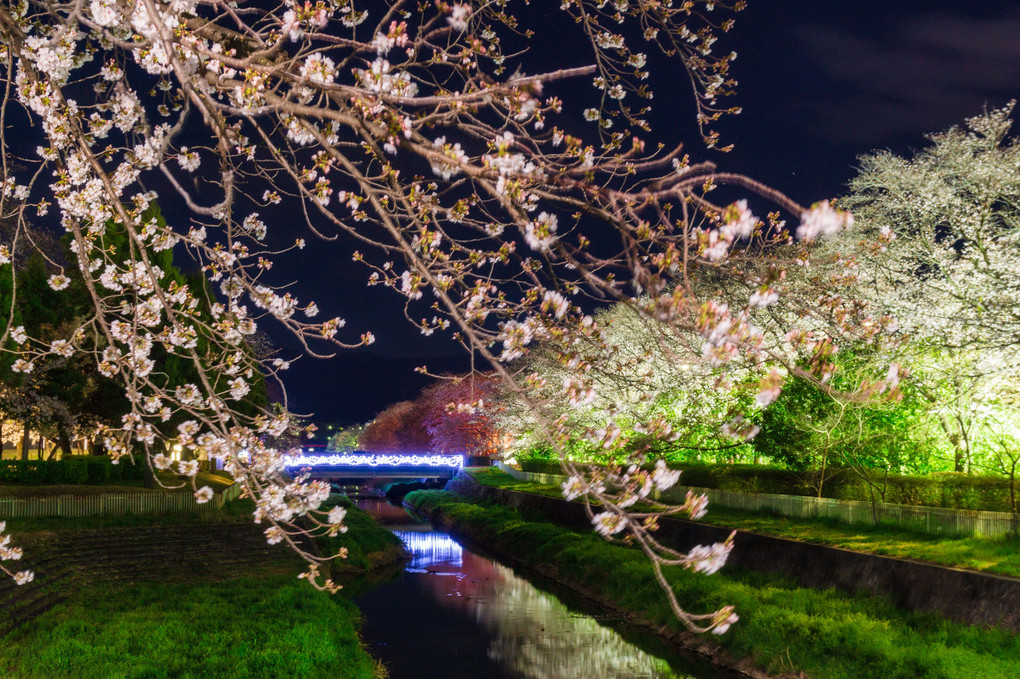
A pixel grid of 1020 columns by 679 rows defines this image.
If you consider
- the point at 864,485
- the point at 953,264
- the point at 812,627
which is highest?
the point at 953,264

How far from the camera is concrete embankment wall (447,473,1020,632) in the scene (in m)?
11.8

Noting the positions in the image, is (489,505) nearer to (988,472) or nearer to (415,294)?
(988,472)

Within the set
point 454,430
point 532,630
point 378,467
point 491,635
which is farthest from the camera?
point 454,430

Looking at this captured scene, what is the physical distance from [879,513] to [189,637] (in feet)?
45.4

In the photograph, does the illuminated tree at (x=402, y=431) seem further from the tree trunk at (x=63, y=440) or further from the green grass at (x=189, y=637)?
the green grass at (x=189, y=637)

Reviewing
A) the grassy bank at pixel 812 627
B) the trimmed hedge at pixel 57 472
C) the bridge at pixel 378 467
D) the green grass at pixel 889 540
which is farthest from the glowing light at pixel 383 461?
the green grass at pixel 889 540

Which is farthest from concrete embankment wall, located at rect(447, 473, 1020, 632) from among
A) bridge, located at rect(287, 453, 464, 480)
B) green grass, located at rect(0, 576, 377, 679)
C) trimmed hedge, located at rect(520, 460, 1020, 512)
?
bridge, located at rect(287, 453, 464, 480)

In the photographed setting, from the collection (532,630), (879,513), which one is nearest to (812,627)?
(879,513)

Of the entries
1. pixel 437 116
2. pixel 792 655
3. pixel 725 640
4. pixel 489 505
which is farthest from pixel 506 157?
pixel 489 505

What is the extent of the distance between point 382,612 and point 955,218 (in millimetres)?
16506

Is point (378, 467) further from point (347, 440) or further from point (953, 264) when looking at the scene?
point (347, 440)

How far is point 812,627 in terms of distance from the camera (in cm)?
1381

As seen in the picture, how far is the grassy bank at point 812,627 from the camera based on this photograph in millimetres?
11148

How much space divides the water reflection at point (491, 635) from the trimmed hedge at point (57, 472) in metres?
10.0
